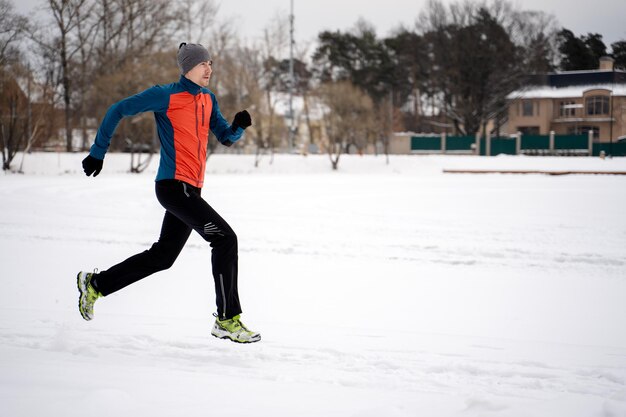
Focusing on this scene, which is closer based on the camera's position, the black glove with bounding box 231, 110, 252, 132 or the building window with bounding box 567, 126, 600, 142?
the black glove with bounding box 231, 110, 252, 132

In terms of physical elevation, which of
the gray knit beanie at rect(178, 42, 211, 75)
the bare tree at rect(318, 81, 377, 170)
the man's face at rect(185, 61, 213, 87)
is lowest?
the man's face at rect(185, 61, 213, 87)

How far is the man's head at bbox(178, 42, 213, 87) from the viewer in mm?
3979

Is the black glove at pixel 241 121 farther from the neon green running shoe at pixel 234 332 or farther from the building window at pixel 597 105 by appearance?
the building window at pixel 597 105

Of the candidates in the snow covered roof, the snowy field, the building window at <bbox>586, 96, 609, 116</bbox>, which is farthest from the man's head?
the building window at <bbox>586, 96, 609, 116</bbox>

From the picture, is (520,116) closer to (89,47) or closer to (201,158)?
(89,47)

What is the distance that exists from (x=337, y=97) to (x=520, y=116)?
23.6 metres

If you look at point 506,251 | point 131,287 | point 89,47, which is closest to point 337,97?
point 89,47

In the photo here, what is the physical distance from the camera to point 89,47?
40656 mm

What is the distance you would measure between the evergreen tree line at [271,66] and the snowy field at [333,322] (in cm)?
2068

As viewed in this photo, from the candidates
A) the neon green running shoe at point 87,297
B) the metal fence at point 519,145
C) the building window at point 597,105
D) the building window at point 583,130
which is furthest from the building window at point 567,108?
the neon green running shoe at point 87,297

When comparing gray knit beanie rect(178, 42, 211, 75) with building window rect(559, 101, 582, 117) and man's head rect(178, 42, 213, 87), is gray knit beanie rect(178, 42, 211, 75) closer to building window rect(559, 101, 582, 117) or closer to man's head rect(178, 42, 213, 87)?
man's head rect(178, 42, 213, 87)

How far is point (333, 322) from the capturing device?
4691mm

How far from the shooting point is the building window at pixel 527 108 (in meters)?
54.3

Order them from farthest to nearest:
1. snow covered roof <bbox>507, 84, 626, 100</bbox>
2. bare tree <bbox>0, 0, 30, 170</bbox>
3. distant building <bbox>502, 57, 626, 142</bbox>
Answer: snow covered roof <bbox>507, 84, 626, 100</bbox>
distant building <bbox>502, 57, 626, 142</bbox>
bare tree <bbox>0, 0, 30, 170</bbox>
